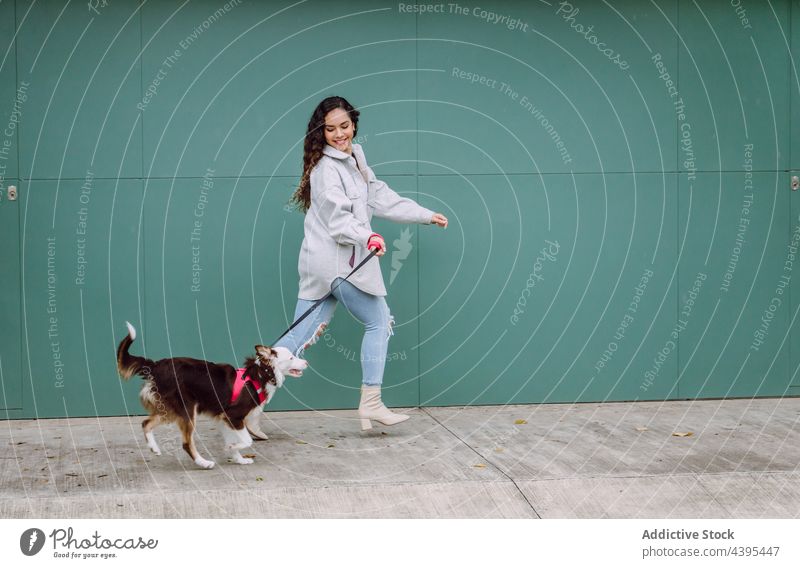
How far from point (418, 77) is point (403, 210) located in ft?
3.99

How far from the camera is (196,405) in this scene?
17.9 ft

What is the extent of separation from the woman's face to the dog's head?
4.55 feet

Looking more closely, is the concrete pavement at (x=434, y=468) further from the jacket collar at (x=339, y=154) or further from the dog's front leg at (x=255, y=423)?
the jacket collar at (x=339, y=154)

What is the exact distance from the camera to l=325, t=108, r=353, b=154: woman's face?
6312 mm

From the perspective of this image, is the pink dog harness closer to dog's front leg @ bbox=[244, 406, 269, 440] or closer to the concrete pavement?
dog's front leg @ bbox=[244, 406, 269, 440]

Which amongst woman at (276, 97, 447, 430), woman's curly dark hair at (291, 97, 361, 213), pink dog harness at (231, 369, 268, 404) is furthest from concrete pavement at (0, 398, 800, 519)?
woman's curly dark hair at (291, 97, 361, 213)

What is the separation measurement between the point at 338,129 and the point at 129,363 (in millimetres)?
1986

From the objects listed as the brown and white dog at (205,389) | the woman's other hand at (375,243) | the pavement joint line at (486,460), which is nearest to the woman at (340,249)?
the woman's other hand at (375,243)

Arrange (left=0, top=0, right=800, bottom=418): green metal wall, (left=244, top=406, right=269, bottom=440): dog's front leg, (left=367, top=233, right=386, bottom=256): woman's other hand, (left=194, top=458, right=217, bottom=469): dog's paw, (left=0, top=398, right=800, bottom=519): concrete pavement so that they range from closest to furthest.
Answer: (left=0, top=398, right=800, bottom=519): concrete pavement
(left=194, top=458, right=217, bottom=469): dog's paw
(left=244, top=406, right=269, bottom=440): dog's front leg
(left=367, top=233, right=386, bottom=256): woman's other hand
(left=0, top=0, right=800, bottom=418): green metal wall

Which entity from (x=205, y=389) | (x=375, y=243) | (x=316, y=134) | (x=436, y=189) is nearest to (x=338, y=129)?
(x=316, y=134)

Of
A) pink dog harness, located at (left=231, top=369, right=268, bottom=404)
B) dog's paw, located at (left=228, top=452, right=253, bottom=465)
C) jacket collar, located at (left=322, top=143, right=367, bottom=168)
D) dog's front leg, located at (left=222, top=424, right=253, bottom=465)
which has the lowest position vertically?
dog's paw, located at (left=228, top=452, right=253, bottom=465)

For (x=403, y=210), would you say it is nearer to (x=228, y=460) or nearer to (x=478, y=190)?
(x=478, y=190)

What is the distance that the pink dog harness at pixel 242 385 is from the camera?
18.3 ft

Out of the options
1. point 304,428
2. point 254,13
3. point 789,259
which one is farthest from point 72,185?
point 789,259
